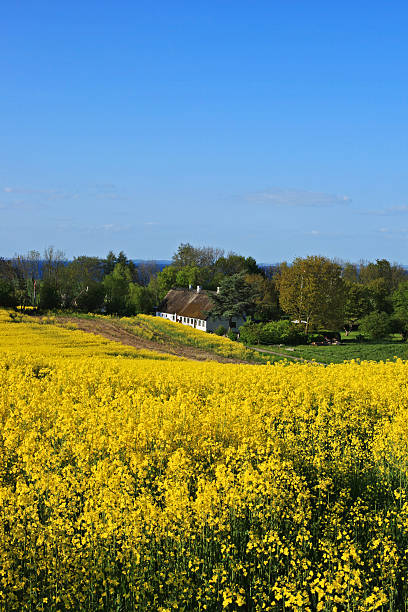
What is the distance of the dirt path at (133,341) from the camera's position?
45.7 metres

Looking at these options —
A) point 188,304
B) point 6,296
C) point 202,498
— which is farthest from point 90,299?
point 202,498

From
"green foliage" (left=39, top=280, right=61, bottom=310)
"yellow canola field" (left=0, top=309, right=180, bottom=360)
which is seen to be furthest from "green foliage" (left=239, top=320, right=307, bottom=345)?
"green foliage" (left=39, top=280, right=61, bottom=310)

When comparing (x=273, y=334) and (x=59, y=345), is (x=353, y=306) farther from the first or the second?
(x=59, y=345)

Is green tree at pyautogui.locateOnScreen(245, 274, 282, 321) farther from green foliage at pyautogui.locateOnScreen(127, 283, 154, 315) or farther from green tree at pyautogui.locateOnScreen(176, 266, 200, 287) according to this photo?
green foliage at pyautogui.locateOnScreen(127, 283, 154, 315)

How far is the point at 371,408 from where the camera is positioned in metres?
14.6

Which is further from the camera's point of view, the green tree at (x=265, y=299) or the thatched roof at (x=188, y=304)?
the green tree at (x=265, y=299)

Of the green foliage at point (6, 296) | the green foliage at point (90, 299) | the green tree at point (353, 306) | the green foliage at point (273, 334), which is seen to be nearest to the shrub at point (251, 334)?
the green foliage at point (273, 334)

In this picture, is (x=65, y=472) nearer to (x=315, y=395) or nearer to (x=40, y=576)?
(x=40, y=576)

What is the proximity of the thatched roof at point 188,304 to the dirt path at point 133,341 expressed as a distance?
1341 cm

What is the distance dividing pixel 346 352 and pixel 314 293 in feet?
50.5

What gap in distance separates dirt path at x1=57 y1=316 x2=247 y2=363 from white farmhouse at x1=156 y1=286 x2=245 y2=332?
1317 cm

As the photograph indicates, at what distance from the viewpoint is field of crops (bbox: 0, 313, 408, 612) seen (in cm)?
616

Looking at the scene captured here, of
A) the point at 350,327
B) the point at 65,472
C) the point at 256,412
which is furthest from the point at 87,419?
the point at 350,327

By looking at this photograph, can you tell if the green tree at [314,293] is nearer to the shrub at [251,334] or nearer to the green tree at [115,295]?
the shrub at [251,334]
